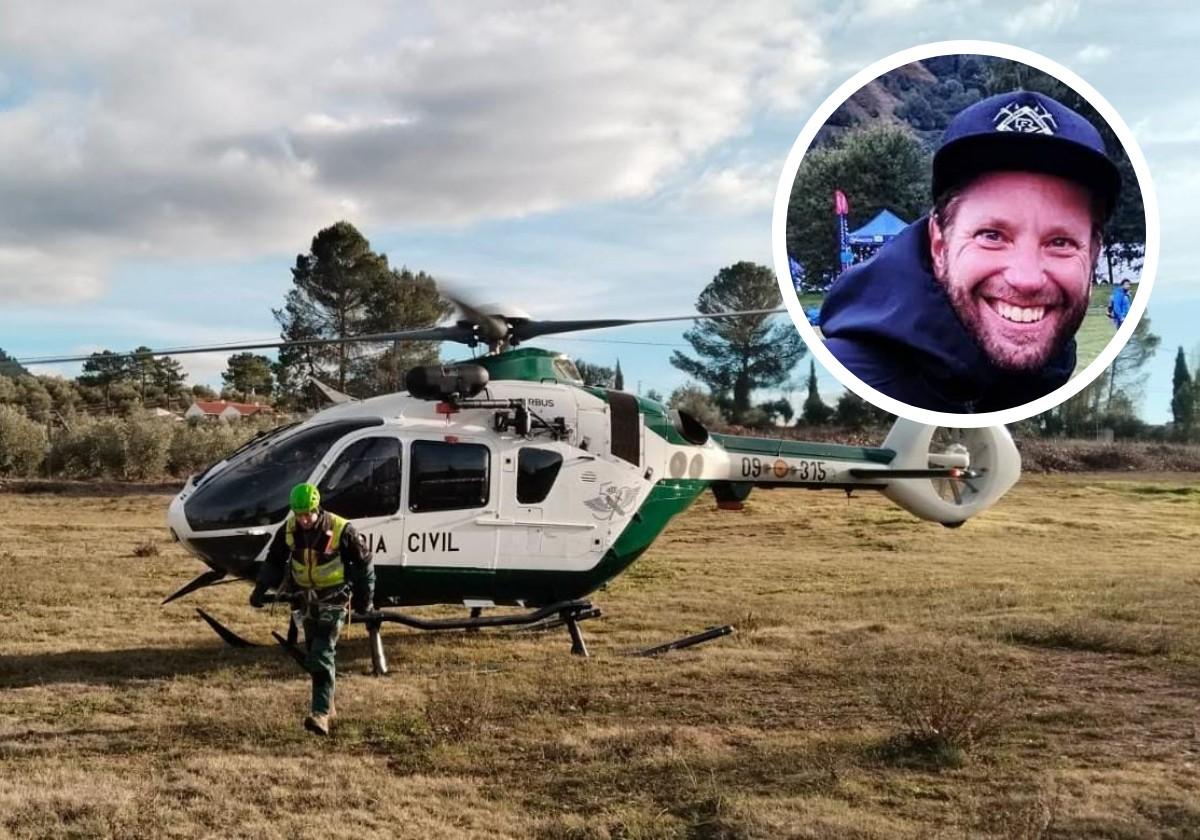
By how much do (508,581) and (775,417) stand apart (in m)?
24.2

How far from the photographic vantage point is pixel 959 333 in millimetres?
3014

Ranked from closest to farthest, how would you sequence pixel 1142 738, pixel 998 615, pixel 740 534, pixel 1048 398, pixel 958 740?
1. pixel 1048 398
2. pixel 958 740
3. pixel 1142 738
4. pixel 998 615
5. pixel 740 534

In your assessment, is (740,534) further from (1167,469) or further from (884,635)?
(1167,469)

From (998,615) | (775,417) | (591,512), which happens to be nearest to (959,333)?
(591,512)

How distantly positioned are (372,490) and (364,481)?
117 mm

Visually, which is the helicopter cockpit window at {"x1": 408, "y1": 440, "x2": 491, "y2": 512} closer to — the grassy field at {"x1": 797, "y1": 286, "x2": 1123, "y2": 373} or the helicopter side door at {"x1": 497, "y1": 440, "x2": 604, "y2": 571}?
the helicopter side door at {"x1": 497, "y1": 440, "x2": 604, "y2": 571}

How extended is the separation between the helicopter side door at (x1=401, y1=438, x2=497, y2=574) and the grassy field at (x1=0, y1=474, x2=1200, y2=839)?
1110 mm

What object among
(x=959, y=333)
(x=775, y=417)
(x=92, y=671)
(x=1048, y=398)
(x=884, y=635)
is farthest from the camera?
(x=775, y=417)

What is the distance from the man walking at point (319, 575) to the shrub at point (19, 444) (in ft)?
102

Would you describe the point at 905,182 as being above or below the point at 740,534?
above

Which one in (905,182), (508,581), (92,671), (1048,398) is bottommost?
(92,671)

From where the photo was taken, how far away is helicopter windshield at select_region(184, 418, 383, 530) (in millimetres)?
9031

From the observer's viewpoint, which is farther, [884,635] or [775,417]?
[775,417]

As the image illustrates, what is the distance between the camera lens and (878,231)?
314 cm
